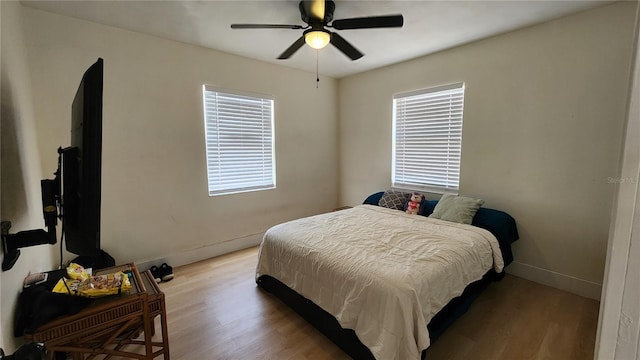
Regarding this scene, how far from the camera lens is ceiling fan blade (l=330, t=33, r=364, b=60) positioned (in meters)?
2.24

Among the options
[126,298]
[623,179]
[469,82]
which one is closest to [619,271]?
[623,179]

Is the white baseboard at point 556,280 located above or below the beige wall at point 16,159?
below

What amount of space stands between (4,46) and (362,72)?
375 centimetres

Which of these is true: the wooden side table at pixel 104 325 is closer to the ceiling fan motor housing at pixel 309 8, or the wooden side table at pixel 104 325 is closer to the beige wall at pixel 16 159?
the beige wall at pixel 16 159

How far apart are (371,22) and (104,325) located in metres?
2.53

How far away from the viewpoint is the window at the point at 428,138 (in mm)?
3255

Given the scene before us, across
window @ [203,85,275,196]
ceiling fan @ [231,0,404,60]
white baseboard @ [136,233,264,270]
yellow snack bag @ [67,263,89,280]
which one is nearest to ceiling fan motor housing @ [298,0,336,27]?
ceiling fan @ [231,0,404,60]

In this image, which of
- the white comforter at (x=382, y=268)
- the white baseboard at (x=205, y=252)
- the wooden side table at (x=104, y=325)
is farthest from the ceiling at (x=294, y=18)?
the white baseboard at (x=205, y=252)

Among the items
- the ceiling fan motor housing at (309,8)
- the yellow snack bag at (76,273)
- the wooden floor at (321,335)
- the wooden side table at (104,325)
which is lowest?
the wooden floor at (321,335)

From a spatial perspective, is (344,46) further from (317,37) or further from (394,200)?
(394,200)

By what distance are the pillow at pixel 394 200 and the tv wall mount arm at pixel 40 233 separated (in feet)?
10.1

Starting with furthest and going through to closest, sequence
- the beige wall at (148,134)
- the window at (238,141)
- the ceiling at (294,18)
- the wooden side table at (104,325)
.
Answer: the window at (238,141)
the ceiling at (294,18)
the beige wall at (148,134)
the wooden side table at (104,325)

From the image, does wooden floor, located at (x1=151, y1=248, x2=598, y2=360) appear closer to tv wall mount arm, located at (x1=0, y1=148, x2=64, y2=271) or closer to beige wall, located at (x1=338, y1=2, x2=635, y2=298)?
beige wall, located at (x1=338, y1=2, x2=635, y2=298)

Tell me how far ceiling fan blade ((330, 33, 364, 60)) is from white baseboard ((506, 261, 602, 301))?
276cm
